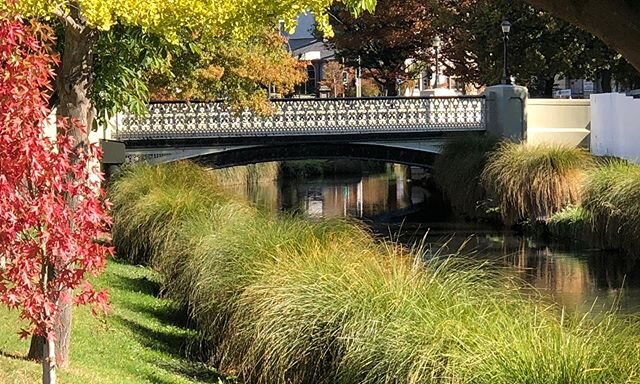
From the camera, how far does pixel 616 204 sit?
66.7 feet

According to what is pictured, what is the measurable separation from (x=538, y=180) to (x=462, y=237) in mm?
2233

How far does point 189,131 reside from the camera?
29438 millimetres

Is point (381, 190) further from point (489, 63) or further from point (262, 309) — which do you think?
point (262, 309)

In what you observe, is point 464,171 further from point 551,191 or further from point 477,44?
point 477,44

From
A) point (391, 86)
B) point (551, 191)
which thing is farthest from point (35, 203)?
point (391, 86)

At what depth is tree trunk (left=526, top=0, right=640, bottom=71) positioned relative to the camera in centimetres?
684

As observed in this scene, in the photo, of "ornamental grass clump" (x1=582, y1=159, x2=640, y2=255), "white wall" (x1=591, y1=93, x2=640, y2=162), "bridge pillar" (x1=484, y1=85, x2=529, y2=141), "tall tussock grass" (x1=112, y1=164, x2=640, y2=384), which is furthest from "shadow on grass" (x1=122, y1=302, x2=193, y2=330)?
"bridge pillar" (x1=484, y1=85, x2=529, y2=141)

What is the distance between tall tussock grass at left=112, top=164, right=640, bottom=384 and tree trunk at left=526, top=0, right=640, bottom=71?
2.06 meters

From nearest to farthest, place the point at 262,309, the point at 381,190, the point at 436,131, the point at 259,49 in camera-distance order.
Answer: the point at 262,309, the point at 259,49, the point at 436,131, the point at 381,190

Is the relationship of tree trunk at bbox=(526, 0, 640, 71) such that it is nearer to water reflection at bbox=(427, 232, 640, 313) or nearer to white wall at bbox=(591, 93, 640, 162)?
water reflection at bbox=(427, 232, 640, 313)

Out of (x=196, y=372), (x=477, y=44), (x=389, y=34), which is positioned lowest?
(x=196, y=372)

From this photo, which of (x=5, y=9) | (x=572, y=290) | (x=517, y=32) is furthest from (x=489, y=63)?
(x=5, y=9)

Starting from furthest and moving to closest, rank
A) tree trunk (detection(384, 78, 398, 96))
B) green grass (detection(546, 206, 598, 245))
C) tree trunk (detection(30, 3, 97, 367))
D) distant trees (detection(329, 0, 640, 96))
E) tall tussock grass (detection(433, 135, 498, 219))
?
tree trunk (detection(384, 78, 398, 96)), distant trees (detection(329, 0, 640, 96)), tall tussock grass (detection(433, 135, 498, 219)), green grass (detection(546, 206, 598, 245)), tree trunk (detection(30, 3, 97, 367))

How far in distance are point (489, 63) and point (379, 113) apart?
666cm
